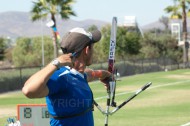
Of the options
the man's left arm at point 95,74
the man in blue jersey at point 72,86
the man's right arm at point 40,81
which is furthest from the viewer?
the man's left arm at point 95,74

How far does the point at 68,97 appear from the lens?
183 inches

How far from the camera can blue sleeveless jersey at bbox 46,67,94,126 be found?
460 cm

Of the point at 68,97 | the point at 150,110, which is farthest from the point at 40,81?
the point at 150,110

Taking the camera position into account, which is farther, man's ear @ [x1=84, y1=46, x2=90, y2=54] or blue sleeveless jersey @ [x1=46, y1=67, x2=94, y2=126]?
man's ear @ [x1=84, y1=46, x2=90, y2=54]

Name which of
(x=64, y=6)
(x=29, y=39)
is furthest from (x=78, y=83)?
(x=29, y=39)

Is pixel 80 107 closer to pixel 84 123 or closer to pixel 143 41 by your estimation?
pixel 84 123

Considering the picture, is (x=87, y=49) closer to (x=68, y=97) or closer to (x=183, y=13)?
(x=68, y=97)

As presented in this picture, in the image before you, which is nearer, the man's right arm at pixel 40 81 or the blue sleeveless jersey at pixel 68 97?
the man's right arm at pixel 40 81

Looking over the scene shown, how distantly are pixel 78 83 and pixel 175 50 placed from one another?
67.0 meters

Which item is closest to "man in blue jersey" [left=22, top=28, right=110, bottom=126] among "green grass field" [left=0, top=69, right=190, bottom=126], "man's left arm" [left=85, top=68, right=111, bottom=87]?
"man's left arm" [left=85, top=68, right=111, bottom=87]

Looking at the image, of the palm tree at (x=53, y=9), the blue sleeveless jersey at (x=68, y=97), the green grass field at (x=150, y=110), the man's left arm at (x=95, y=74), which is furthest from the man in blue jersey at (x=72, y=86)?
the palm tree at (x=53, y=9)

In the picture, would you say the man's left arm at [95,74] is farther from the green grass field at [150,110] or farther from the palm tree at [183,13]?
the palm tree at [183,13]

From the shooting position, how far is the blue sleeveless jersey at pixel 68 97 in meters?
4.60

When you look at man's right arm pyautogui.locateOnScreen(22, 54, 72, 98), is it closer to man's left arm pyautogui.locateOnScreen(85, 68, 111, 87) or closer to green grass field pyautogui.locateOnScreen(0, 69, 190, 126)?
man's left arm pyautogui.locateOnScreen(85, 68, 111, 87)
